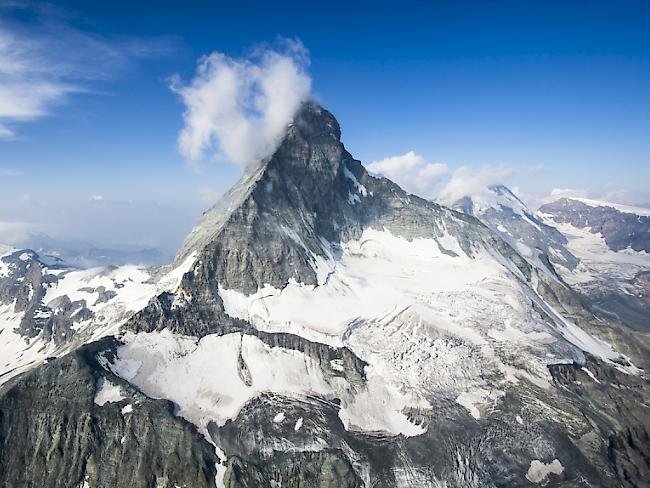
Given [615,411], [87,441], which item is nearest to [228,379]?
[87,441]

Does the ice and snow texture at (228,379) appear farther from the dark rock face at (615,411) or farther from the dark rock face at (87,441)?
the dark rock face at (615,411)

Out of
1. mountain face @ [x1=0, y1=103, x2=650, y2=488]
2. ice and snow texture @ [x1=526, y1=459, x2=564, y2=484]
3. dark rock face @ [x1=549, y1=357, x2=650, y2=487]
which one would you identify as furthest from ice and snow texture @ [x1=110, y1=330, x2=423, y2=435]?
dark rock face @ [x1=549, y1=357, x2=650, y2=487]

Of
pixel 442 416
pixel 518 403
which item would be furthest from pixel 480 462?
pixel 518 403

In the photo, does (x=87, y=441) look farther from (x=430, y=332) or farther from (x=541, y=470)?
(x=541, y=470)

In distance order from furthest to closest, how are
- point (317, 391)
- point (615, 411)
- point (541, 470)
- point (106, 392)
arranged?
point (615, 411)
point (317, 391)
point (106, 392)
point (541, 470)

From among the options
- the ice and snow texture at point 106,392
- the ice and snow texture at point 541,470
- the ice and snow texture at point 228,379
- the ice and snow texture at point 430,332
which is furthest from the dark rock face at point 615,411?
the ice and snow texture at point 106,392

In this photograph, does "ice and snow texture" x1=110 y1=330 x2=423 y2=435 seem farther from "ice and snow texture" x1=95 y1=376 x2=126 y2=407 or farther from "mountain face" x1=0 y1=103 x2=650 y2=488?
"ice and snow texture" x1=95 y1=376 x2=126 y2=407

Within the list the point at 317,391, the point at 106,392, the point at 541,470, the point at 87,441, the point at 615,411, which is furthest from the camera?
the point at 615,411
